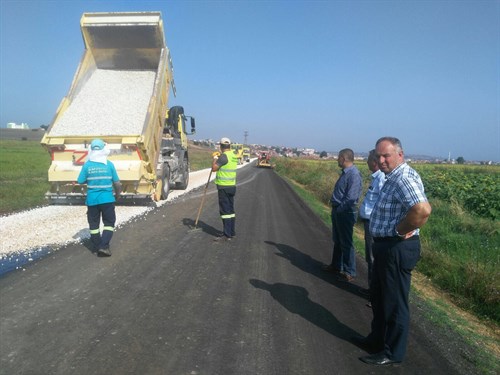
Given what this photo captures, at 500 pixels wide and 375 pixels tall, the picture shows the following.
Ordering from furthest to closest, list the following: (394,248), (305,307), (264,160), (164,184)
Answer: (264,160), (164,184), (305,307), (394,248)

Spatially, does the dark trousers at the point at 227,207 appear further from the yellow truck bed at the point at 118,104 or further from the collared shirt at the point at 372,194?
the yellow truck bed at the point at 118,104

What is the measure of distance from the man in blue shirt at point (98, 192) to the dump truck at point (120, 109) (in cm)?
329

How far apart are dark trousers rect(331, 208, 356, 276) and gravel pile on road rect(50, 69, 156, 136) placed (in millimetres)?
5843

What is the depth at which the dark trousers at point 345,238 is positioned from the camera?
5520 millimetres

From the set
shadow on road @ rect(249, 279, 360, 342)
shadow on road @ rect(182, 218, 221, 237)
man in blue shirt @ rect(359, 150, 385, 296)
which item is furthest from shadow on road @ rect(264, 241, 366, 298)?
shadow on road @ rect(182, 218, 221, 237)

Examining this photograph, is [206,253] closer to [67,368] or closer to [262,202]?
[67,368]

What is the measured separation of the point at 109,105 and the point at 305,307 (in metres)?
8.34

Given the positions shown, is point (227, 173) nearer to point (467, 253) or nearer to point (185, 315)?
point (185, 315)

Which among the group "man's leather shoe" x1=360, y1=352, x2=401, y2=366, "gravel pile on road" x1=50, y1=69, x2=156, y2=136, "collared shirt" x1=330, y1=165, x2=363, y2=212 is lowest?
"man's leather shoe" x1=360, y1=352, x2=401, y2=366

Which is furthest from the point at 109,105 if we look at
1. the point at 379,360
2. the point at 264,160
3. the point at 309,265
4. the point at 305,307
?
the point at 264,160

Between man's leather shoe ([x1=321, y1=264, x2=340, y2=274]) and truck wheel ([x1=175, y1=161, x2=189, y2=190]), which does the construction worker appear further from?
truck wheel ([x1=175, y1=161, x2=189, y2=190])

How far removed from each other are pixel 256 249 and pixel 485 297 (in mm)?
3529

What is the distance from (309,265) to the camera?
20.2 ft

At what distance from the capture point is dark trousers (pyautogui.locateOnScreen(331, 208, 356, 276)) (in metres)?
5.52
